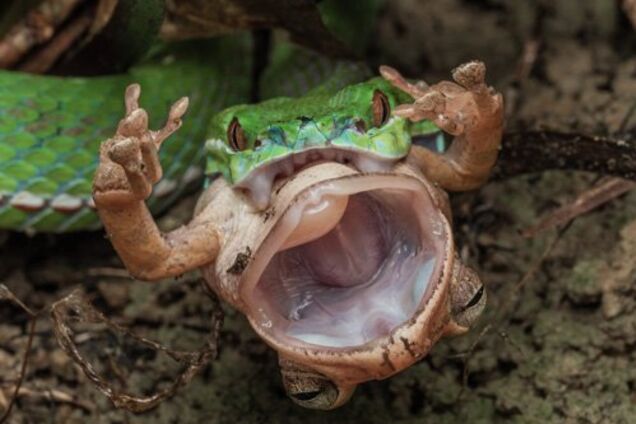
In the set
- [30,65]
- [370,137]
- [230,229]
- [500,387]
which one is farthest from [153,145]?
[30,65]

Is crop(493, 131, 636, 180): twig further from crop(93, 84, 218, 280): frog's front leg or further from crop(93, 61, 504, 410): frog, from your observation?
crop(93, 84, 218, 280): frog's front leg

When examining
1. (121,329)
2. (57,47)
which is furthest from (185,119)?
(121,329)

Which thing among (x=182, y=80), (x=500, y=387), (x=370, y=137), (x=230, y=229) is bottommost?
(x=500, y=387)

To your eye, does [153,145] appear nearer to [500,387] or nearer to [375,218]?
[375,218]

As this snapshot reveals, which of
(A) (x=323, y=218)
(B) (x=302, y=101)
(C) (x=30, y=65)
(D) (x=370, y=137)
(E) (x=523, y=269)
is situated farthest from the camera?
(C) (x=30, y=65)

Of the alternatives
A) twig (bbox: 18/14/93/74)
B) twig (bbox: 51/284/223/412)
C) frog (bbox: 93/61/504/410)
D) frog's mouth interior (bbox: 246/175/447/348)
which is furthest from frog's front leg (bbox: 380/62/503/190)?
twig (bbox: 18/14/93/74)

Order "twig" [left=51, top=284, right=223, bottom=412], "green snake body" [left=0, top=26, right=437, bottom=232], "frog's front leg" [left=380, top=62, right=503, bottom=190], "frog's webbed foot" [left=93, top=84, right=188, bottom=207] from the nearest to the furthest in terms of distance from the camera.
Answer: "frog's webbed foot" [left=93, top=84, right=188, bottom=207]
"frog's front leg" [left=380, top=62, right=503, bottom=190]
"twig" [left=51, top=284, right=223, bottom=412]
"green snake body" [left=0, top=26, right=437, bottom=232]

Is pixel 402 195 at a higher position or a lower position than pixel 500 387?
higher
